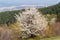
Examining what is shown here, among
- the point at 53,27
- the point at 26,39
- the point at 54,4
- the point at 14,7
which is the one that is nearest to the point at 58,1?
the point at 54,4

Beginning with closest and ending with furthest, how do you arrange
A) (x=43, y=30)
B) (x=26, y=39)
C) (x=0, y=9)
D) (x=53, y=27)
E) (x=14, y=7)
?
(x=26, y=39) < (x=43, y=30) < (x=53, y=27) < (x=0, y=9) < (x=14, y=7)

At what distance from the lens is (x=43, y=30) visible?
18328 millimetres

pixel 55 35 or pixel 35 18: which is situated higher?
pixel 35 18

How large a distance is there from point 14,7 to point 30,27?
22597 mm

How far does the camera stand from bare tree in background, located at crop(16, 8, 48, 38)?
1719 cm

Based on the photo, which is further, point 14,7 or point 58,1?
point 58,1

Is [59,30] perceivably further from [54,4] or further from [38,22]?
[54,4]

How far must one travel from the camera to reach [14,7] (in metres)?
39.5

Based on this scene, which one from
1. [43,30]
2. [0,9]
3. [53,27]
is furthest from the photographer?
[0,9]

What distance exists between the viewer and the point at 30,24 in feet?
56.8

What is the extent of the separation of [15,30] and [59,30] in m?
4.15

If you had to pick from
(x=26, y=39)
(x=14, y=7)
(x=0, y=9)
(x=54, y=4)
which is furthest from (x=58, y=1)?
(x=26, y=39)

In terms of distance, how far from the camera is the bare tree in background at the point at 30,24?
17188 millimetres

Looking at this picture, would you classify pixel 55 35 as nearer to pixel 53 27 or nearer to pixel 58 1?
pixel 53 27
